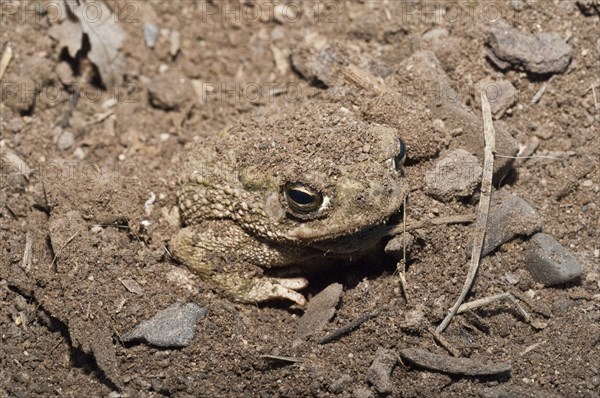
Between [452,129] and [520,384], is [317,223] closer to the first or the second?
[452,129]

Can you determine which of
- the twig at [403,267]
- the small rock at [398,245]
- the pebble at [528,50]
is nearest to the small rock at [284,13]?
the pebble at [528,50]

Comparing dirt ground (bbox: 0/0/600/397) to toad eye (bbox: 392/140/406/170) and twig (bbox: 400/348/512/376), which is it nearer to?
twig (bbox: 400/348/512/376)

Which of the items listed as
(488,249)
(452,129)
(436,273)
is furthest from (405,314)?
(452,129)

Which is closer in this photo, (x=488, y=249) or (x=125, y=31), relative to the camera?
(x=488, y=249)

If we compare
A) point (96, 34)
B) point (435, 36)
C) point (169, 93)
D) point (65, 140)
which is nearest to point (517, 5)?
point (435, 36)

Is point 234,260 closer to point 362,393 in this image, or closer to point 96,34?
point 362,393

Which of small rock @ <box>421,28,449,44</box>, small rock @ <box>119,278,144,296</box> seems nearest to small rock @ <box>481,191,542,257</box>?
small rock @ <box>421,28,449,44</box>
